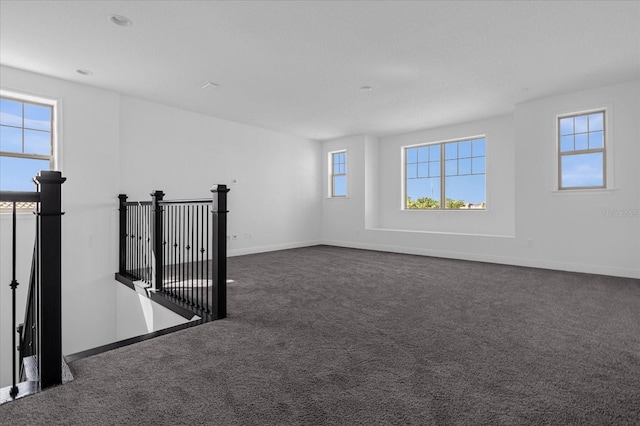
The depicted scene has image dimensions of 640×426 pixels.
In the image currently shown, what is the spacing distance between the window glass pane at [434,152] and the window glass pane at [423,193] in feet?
1.53

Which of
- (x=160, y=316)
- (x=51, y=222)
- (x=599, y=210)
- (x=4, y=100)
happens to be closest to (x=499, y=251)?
(x=599, y=210)

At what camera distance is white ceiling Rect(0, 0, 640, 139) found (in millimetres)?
2887

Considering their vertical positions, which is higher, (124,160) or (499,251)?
(124,160)

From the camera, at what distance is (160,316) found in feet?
11.7

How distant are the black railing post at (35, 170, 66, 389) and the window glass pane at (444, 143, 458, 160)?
22.6ft

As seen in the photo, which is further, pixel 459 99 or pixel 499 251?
pixel 499 251

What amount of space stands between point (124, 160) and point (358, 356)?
186 inches

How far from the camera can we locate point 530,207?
5371 millimetres

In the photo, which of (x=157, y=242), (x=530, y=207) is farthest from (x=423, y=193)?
(x=157, y=242)

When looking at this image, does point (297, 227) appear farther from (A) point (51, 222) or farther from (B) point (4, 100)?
(A) point (51, 222)

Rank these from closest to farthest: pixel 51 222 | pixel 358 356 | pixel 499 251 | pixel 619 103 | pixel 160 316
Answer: pixel 51 222 → pixel 358 356 → pixel 160 316 → pixel 619 103 → pixel 499 251

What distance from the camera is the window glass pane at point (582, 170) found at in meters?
4.87

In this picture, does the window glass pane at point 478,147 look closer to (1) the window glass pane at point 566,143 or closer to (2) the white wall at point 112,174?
(1) the window glass pane at point 566,143

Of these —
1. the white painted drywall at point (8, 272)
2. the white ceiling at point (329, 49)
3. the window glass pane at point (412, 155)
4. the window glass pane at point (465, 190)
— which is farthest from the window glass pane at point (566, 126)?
the white painted drywall at point (8, 272)
